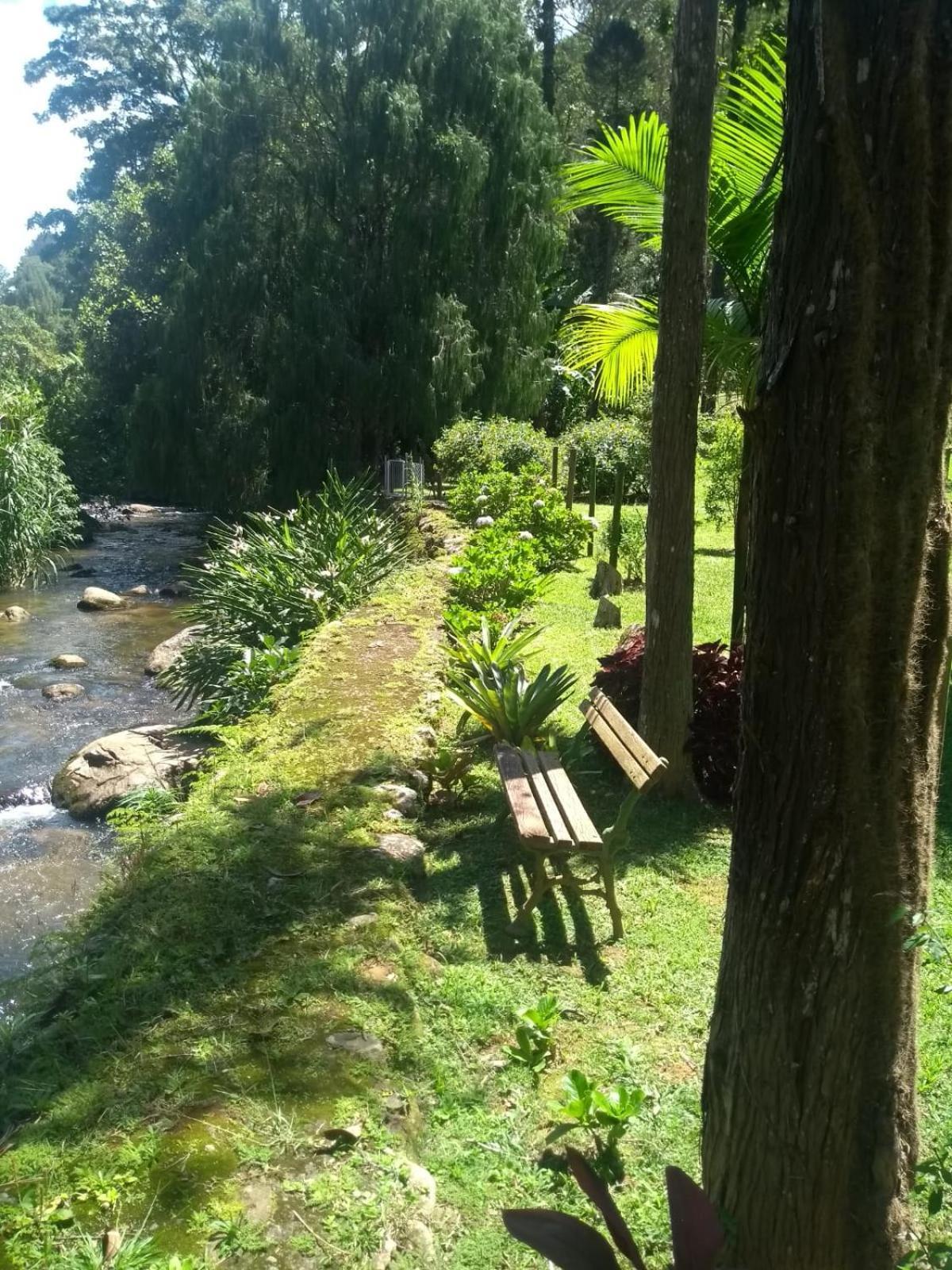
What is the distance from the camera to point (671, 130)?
532 cm

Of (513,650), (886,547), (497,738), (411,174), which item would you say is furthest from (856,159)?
(411,174)

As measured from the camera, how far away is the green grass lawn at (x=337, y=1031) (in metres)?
2.56

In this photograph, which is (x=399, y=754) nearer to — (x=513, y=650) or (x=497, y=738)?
(x=497, y=738)

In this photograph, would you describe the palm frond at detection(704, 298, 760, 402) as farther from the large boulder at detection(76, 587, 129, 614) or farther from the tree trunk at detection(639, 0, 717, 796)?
the large boulder at detection(76, 587, 129, 614)

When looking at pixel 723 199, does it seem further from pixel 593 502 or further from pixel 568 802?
pixel 593 502

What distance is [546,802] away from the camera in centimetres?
484

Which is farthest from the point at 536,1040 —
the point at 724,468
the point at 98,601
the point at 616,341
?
the point at 98,601

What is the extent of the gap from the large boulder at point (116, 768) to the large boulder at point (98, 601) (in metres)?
7.99

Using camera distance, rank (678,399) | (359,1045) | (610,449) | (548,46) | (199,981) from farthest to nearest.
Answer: (548,46) → (610,449) → (678,399) → (199,981) → (359,1045)

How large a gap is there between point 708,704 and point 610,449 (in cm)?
1045

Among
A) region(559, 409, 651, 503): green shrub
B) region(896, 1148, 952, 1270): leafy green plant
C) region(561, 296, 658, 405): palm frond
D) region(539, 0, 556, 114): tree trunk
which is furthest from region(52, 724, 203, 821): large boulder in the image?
region(539, 0, 556, 114): tree trunk

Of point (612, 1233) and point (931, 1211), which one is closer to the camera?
point (612, 1233)

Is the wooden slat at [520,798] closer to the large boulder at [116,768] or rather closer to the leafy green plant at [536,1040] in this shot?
the leafy green plant at [536,1040]

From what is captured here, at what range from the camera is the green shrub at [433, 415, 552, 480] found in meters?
16.7
